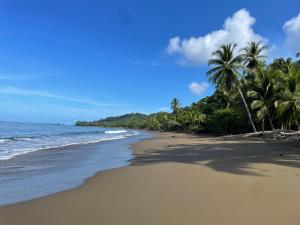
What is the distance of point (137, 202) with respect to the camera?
6730 millimetres

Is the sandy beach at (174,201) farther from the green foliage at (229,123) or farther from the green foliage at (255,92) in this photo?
the green foliage at (229,123)

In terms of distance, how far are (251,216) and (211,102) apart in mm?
→ 63150

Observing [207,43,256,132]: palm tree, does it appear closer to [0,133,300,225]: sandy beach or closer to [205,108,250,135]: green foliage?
[205,108,250,135]: green foliage

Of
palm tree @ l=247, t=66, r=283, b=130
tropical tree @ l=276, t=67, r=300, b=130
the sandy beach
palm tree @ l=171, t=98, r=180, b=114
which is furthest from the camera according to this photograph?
palm tree @ l=171, t=98, r=180, b=114

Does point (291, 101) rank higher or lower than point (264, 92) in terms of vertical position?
lower

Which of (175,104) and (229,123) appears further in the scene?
(175,104)

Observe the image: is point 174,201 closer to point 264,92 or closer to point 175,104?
point 264,92

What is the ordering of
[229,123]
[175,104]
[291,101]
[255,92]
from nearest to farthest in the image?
[291,101] → [255,92] → [229,123] → [175,104]

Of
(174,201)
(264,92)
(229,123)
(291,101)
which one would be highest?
(264,92)

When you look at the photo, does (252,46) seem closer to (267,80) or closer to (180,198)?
(267,80)

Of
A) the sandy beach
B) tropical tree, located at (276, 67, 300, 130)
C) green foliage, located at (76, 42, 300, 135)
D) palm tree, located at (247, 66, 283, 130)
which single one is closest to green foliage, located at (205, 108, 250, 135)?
green foliage, located at (76, 42, 300, 135)

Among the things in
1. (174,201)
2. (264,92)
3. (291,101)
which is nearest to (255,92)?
(264,92)

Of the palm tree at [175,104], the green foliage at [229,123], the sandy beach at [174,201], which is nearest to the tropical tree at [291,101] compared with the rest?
the green foliage at [229,123]

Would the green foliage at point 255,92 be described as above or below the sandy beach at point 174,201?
above
